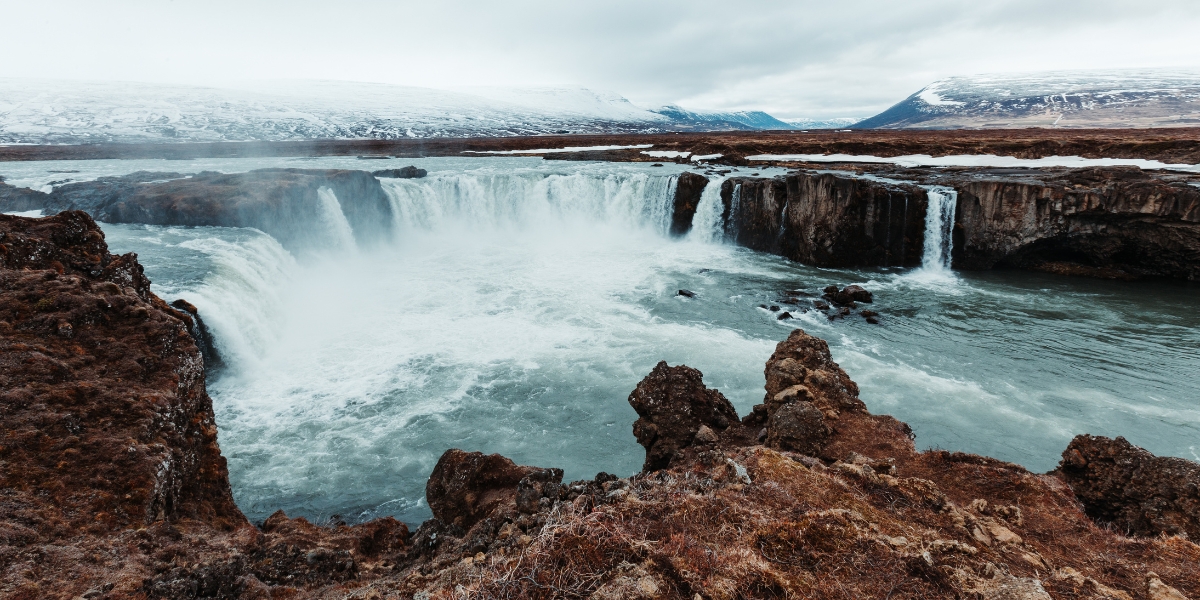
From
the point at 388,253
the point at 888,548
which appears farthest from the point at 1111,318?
the point at 388,253

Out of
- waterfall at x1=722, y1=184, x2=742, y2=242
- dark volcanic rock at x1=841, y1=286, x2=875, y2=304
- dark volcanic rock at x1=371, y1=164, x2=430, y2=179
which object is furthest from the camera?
dark volcanic rock at x1=371, y1=164, x2=430, y2=179

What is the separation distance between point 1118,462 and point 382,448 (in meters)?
13.3

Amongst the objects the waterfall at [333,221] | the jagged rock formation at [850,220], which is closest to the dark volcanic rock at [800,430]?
the jagged rock formation at [850,220]

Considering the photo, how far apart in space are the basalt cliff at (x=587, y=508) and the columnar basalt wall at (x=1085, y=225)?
78.0ft

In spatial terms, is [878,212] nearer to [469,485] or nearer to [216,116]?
[469,485]

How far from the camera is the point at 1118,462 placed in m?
6.96

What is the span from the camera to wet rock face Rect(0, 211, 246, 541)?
6047 mm

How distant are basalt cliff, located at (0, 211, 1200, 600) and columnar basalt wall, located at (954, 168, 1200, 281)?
23777 millimetres

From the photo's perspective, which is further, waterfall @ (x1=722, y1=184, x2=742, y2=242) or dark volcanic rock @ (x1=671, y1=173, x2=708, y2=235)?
dark volcanic rock @ (x1=671, y1=173, x2=708, y2=235)

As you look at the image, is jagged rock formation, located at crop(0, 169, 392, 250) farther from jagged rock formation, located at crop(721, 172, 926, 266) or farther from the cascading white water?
A: jagged rock formation, located at crop(721, 172, 926, 266)

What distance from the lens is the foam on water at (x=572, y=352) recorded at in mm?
12688

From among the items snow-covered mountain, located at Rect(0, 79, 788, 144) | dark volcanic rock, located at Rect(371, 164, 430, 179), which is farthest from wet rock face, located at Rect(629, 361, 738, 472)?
snow-covered mountain, located at Rect(0, 79, 788, 144)

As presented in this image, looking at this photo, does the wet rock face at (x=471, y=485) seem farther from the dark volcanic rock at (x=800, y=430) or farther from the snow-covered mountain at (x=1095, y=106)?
the snow-covered mountain at (x=1095, y=106)

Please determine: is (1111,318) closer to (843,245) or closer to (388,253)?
(843,245)
